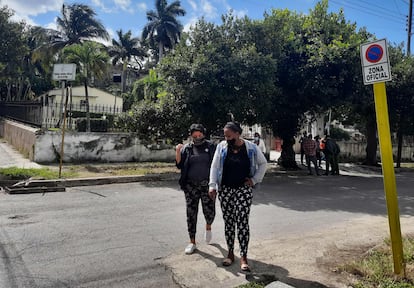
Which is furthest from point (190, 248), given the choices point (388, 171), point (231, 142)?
point (388, 171)

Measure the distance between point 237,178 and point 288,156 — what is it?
37.3ft

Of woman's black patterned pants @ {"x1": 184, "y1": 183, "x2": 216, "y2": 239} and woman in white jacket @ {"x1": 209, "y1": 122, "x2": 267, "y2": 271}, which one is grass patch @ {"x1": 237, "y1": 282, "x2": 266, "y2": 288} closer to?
woman in white jacket @ {"x1": 209, "y1": 122, "x2": 267, "y2": 271}

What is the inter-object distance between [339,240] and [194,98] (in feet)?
22.1

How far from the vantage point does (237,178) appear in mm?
4086

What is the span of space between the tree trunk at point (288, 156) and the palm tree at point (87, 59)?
9853 mm

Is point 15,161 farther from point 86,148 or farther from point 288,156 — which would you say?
point 288,156

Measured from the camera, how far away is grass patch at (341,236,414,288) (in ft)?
12.0

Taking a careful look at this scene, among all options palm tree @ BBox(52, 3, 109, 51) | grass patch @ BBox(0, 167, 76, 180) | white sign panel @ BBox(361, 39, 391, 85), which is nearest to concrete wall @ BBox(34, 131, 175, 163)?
grass patch @ BBox(0, 167, 76, 180)

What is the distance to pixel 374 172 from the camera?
685 inches

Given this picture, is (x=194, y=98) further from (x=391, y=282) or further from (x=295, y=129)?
(x=391, y=282)

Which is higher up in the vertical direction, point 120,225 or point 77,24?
point 77,24

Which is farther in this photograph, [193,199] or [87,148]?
[87,148]

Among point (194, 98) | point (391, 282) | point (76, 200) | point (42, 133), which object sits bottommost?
point (391, 282)

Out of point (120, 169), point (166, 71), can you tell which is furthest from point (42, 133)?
point (166, 71)
